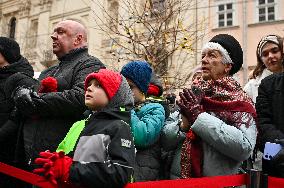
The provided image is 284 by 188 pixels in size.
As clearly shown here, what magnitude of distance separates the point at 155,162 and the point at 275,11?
1619 centimetres

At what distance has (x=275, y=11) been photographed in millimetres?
17172

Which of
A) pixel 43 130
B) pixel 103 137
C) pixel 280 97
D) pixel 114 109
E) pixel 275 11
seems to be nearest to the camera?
pixel 103 137

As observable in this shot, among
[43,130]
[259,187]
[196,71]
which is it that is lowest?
[259,187]

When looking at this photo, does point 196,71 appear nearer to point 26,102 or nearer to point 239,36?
point 26,102

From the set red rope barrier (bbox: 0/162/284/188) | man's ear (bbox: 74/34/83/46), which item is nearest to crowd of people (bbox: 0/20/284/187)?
man's ear (bbox: 74/34/83/46)

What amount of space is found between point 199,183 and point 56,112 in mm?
1305

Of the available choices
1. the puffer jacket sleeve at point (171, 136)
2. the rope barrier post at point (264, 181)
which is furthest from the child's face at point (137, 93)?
the rope barrier post at point (264, 181)

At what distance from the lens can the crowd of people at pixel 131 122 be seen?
205 cm

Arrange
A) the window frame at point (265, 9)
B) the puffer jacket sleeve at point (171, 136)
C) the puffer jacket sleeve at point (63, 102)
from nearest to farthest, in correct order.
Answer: the puffer jacket sleeve at point (171, 136) < the puffer jacket sleeve at point (63, 102) < the window frame at point (265, 9)

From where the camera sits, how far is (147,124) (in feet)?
8.75

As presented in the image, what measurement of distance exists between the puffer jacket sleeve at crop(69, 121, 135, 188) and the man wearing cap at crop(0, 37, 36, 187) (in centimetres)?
141

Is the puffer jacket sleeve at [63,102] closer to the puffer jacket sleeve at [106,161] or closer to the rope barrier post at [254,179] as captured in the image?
the puffer jacket sleeve at [106,161]

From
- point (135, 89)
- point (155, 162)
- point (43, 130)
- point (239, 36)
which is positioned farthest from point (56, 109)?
point (239, 36)

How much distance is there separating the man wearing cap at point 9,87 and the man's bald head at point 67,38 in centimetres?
45
